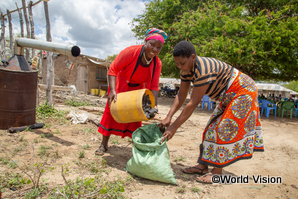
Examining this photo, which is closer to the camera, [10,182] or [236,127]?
[10,182]

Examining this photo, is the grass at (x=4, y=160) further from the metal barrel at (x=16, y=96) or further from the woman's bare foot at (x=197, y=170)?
the woman's bare foot at (x=197, y=170)

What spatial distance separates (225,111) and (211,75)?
1.61 ft

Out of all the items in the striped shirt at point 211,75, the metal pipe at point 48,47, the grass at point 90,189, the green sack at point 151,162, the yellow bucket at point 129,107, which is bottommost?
the grass at point 90,189

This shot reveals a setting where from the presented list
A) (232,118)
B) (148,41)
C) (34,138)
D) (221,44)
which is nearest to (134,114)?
(148,41)

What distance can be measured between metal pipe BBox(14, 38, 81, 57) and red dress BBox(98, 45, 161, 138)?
960 mm

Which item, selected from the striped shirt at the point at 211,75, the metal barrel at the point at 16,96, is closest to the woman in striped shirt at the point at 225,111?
the striped shirt at the point at 211,75

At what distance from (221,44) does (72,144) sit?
7.39m

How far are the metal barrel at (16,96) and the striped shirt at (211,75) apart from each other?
3213 millimetres

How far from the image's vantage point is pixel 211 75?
214 cm

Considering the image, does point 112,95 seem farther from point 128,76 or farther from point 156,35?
point 156,35

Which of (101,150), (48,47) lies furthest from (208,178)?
(48,47)

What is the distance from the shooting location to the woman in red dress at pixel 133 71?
2.58 m

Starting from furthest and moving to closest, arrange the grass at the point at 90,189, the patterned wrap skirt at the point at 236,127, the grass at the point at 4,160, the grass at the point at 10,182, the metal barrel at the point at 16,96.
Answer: the metal barrel at the point at 16,96, the grass at the point at 4,160, the patterned wrap skirt at the point at 236,127, the grass at the point at 10,182, the grass at the point at 90,189

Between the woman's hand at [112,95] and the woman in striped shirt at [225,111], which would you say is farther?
the woman's hand at [112,95]
